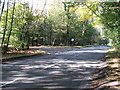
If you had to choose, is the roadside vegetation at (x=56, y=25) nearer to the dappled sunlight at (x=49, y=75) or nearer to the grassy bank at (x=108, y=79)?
the grassy bank at (x=108, y=79)

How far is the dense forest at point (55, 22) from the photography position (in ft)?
38.3

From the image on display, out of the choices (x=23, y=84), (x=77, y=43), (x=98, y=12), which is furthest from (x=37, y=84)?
(x=77, y=43)

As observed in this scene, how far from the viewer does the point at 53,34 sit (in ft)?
176

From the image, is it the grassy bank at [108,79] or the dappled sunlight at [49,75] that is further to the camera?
the dappled sunlight at [49,75]

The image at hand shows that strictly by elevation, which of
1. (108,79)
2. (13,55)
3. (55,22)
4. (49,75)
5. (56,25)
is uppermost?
(55,22)

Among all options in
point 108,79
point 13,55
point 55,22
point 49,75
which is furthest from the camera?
point 55,22

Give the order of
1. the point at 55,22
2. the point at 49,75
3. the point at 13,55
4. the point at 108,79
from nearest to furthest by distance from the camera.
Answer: the point at 108,79, the point at 49,75, the point at 13,55, the point at 55,22

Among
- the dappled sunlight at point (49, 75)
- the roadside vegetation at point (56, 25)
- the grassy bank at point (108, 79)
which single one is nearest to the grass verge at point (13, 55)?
the roadside vegetation at point (56, 25)

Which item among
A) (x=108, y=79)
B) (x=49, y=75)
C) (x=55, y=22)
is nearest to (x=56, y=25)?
(x=55, y=22)

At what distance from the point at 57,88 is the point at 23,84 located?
145cm

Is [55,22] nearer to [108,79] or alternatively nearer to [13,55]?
[13,55]

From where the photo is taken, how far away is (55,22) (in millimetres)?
50969

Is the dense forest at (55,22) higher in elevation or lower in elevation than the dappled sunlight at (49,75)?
higher

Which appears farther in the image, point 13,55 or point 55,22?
point 55,22
